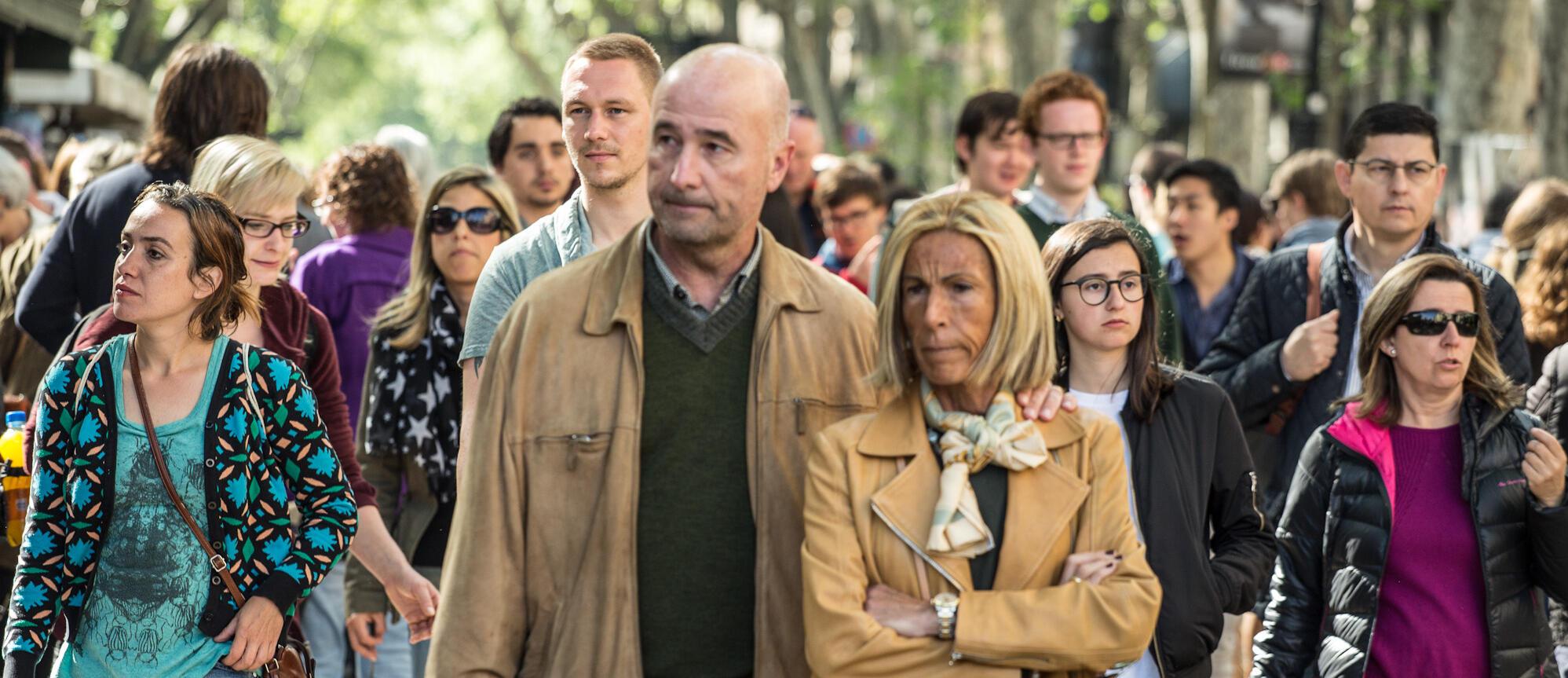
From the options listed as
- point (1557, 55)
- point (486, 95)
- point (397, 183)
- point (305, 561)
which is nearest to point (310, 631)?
point (397, 183)

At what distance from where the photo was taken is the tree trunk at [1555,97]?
59.1 ft

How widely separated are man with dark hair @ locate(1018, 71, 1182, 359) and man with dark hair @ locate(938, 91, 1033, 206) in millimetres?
325

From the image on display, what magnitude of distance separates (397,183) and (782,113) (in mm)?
4318

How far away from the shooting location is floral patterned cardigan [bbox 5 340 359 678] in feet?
15.1

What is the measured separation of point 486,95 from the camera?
72.9 m

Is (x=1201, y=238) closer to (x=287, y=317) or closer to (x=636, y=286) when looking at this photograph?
(x=287, y=317)

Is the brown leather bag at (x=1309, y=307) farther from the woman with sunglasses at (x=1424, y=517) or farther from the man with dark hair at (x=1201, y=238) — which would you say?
the man with dark hair at (x=1201, y=238)

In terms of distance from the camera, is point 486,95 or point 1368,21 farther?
point 486,95

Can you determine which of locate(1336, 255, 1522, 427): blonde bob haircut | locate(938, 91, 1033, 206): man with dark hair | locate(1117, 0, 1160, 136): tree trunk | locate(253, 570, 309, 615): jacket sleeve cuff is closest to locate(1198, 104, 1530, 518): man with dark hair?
locate(1336, 255, 1522, 427): blonde bob haircut

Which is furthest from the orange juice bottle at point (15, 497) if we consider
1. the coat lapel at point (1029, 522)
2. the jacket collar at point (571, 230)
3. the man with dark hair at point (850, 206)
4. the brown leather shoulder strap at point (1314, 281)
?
the man with dark hair at point (850, 206)

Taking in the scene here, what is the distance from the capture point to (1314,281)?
662 centimetres

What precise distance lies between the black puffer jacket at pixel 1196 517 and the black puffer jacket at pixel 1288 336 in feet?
4.02

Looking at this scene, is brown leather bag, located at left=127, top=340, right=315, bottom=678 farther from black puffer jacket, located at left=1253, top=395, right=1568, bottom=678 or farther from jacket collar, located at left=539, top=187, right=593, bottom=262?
black puffer jacket, located at left=1253, top=395, right=1568, bottom=678

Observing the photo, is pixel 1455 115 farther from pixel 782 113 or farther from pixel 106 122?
pixel 106 122
